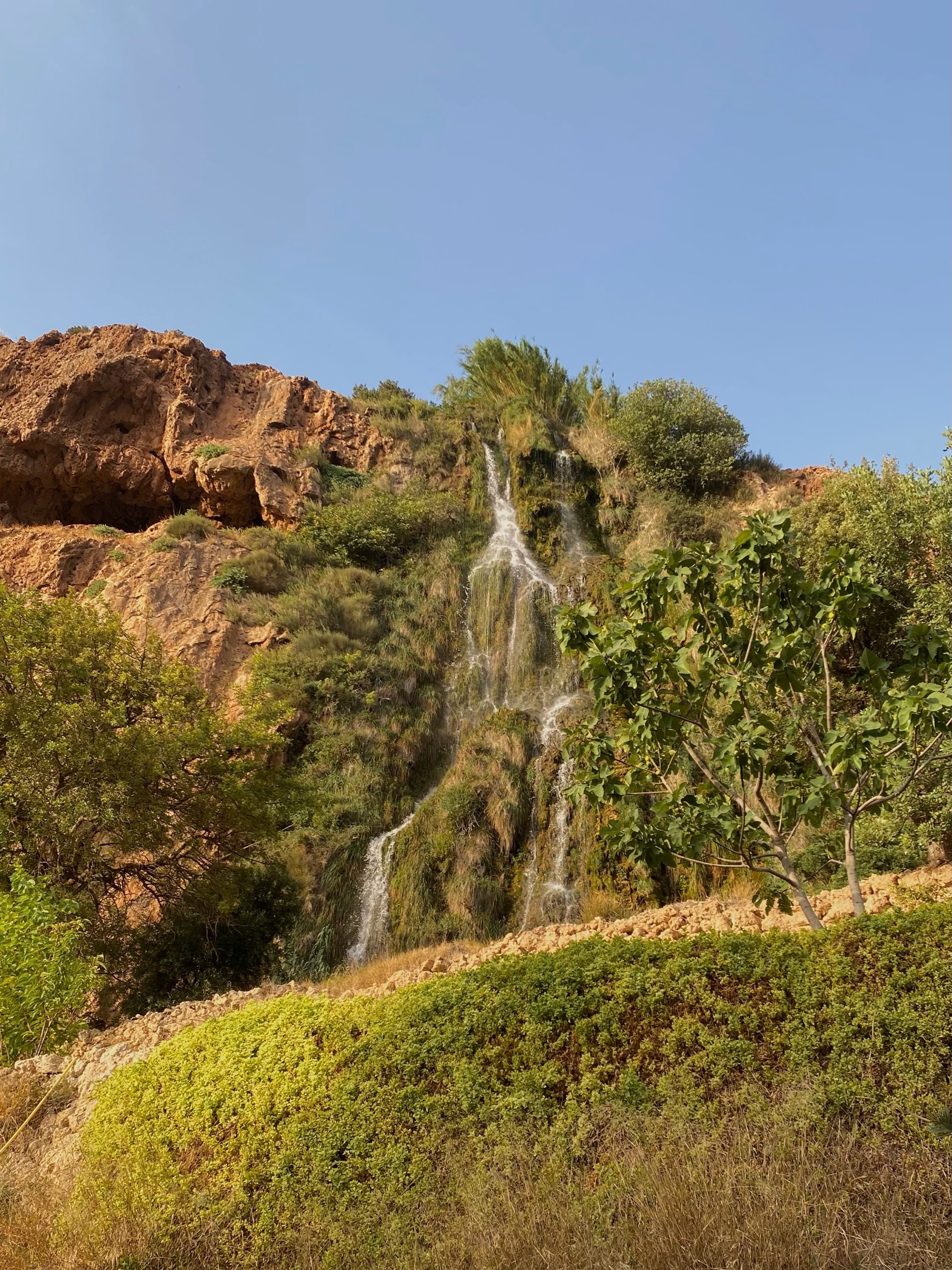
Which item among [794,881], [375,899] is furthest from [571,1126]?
[375,899]

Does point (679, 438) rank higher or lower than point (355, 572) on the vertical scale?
higher

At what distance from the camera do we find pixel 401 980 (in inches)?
274

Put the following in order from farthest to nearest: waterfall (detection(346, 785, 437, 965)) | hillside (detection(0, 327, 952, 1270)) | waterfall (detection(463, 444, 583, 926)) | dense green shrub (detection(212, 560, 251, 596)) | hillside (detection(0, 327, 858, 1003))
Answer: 1. dense green shrub (detection(212, 560, 251, 596))
2. waterfall (detection(463, 444, 583, 926))
3. hillside (detection(0, 327, 858, 1003))
4. waterfall (detection(346, 785, 437, 965))
5. hillside (detection(0, 327, 952, 1270))

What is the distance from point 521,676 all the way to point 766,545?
1191 cm

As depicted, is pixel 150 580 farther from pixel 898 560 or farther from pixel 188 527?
pixel 898 560

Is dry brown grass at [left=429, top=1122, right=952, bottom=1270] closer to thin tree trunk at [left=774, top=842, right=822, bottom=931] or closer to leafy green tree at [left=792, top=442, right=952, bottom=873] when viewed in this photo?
thin tree trunk at [left=774, top=842, right=822, bottom=931]

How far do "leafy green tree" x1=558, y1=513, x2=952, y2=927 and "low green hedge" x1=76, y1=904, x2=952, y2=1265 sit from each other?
2.59ft

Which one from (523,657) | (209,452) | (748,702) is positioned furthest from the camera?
(209,452)

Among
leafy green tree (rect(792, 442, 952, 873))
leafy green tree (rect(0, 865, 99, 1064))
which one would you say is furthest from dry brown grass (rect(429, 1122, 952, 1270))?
leafy green tree (rect(792, 442, 952, 873))

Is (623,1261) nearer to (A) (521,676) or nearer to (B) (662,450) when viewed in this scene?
(A) (521,676)

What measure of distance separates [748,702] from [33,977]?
537cm

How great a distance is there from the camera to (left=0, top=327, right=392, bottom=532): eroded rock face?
20000mm

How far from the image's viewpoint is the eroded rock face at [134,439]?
2000 centimetres

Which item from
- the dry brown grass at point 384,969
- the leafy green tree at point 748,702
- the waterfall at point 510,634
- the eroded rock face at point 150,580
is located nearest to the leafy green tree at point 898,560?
the leafy green tree at point 748,702
